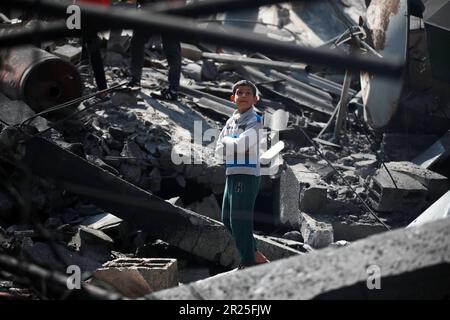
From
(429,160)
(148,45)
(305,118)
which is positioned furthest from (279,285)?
(148,45)

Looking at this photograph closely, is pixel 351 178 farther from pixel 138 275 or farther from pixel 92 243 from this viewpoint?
pixel 138 275

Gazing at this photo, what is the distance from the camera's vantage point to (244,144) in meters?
5.80

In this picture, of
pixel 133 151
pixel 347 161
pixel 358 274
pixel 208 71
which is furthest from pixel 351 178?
pixel 358 274

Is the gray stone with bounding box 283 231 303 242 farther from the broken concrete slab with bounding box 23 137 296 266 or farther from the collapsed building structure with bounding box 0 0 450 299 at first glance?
the broken concrete slab with bounding box 23 137 296 266

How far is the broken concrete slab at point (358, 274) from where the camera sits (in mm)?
3238

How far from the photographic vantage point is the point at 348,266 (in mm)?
3311

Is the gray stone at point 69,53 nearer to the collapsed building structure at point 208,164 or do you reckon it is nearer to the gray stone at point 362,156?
the collapsed building structure at point 208,164

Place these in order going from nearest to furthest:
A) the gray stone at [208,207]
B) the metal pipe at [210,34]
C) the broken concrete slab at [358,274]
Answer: the metal pipe at [210,34]
the broken concrete slab at [358,274]
the gray stone at [208,207]

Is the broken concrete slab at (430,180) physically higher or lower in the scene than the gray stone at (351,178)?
higher


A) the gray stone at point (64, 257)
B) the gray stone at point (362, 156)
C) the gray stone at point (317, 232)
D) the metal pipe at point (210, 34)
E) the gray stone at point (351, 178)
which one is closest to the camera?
the metal pipe at point (210, 34)

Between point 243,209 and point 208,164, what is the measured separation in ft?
8.56

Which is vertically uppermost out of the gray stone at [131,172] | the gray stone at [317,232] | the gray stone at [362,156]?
the gray stone at [131,172]

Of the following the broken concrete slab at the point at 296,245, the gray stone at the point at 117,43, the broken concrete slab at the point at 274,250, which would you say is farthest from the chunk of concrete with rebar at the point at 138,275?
the gray stone at the point at 117,43

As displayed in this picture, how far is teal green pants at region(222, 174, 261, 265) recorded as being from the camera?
592cm
